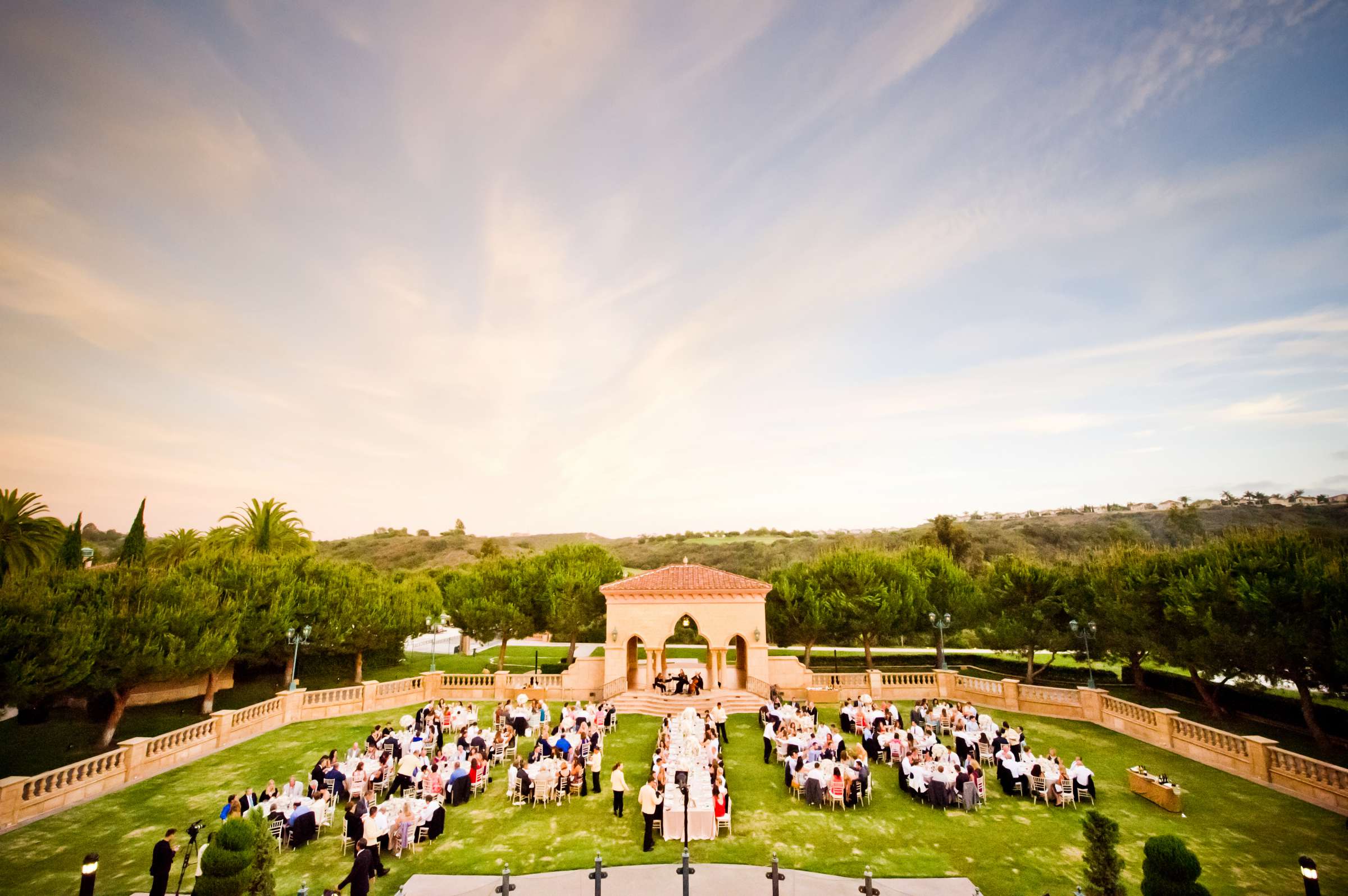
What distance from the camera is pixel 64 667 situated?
20.2 meters

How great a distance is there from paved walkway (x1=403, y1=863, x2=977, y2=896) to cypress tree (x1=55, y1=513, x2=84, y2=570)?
27.9 m

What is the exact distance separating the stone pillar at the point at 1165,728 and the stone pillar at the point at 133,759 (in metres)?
34.3

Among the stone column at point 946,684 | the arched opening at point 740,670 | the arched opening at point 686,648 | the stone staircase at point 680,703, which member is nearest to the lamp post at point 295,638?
the stone staircase at point 680,703

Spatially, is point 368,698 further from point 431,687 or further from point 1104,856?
point 1104,856

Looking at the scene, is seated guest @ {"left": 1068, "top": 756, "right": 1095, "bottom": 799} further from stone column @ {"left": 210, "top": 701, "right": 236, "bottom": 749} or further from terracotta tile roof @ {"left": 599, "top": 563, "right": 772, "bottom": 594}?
stone column @ {"left": 210, "top": 701, "right": 236, "bottom": 749}

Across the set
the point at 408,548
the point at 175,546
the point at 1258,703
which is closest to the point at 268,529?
the point at 175,546

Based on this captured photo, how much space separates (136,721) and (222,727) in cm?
1024

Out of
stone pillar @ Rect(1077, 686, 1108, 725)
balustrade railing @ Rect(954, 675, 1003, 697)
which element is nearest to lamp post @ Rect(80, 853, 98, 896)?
balustrade railing @ Rect(954, 675, 1003, 697)

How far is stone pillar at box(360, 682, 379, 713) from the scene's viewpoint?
92.8 feet

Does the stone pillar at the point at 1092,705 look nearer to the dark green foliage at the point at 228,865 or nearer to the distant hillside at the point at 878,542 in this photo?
the dark green foliage at the point at 228,865

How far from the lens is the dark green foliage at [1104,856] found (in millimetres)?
9672

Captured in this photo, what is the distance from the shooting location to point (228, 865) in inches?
389

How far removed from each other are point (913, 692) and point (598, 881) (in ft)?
80.3

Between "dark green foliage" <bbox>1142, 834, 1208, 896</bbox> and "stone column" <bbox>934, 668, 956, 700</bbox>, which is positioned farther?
"stone column" <bbox>934, 668, 956, 700</bbox>
